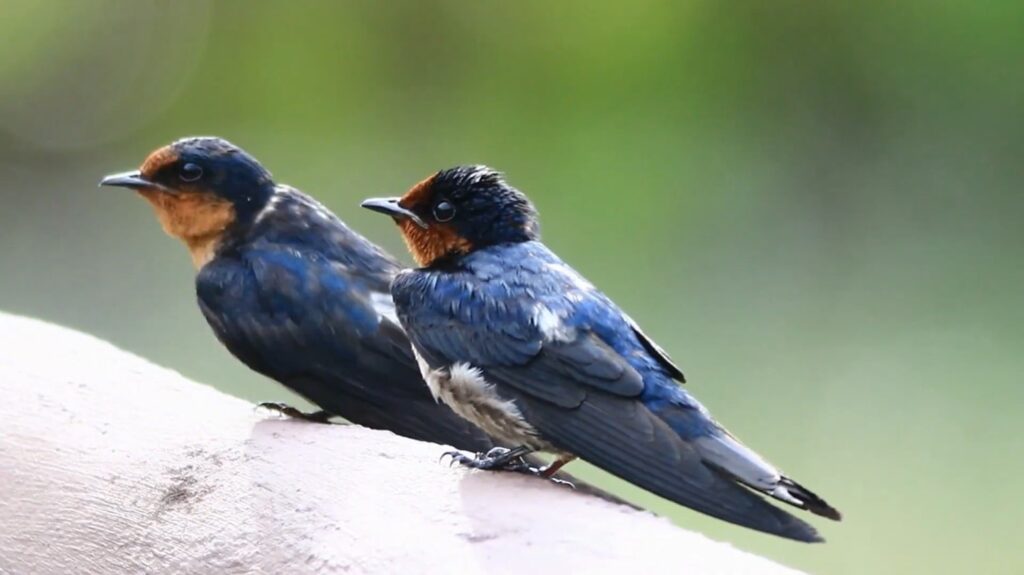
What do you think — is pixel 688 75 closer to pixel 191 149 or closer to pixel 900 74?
pixel 900 74

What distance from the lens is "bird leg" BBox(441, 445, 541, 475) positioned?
47.5 inches

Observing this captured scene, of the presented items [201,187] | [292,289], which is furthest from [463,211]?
[201,187]

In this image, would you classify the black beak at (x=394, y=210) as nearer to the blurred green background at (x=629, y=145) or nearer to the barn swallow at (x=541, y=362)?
the barn swallow at (x=541, y=362)

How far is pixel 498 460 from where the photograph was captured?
1210 mm

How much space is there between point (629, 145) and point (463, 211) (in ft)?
6.60

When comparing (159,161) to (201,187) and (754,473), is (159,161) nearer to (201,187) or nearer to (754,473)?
(201,187)

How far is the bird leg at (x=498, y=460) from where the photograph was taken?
1.21 meters

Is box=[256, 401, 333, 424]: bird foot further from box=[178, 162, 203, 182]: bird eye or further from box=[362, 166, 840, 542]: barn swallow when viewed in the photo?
box=[178, 162, 203, 182]: bird eye

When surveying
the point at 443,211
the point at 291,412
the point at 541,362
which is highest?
the point at 443,211

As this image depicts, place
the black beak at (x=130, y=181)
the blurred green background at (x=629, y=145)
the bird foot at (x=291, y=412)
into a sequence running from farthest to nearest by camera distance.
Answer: the blurred green background at (x=629, y=145)
the black beak at (x=130, y=181)
the bird foot at (x=291, y=412)

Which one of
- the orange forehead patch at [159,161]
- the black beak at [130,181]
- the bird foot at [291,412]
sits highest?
the orange forehead patch at [159,161]

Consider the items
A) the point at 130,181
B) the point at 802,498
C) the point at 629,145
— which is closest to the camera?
the point at 802,498

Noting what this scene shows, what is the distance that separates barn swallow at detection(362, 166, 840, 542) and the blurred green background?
1719 millimetres

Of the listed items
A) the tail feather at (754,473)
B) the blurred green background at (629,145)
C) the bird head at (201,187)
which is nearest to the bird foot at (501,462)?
the tail feather at (754,473)
